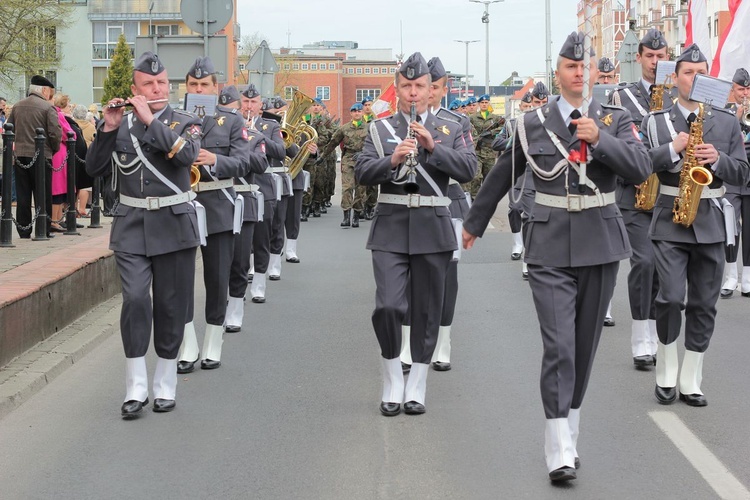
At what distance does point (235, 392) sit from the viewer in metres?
8.27

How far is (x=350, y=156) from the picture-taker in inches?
859

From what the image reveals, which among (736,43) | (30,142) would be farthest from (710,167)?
(30,142)

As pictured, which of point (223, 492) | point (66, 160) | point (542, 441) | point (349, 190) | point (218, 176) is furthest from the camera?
point (349, 190)

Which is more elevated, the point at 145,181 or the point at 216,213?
the point at 145,181

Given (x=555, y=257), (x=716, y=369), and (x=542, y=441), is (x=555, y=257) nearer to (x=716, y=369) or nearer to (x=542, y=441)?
(x=542, y=441)

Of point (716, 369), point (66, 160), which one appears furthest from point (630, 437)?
point (66, 160)

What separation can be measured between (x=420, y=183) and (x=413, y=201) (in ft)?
0.38

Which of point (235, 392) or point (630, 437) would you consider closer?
point (630, 437)

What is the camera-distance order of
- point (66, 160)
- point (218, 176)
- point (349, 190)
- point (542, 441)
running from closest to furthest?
point (542, 441) → point (218, 176) → point (66, 160) → point (349, 190)

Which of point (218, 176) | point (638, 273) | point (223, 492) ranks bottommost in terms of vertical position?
point (223, 492)

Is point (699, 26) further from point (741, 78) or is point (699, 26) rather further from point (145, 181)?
point (145, 181)

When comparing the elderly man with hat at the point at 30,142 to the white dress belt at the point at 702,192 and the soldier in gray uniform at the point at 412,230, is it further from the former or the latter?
the white dress belt at the point at 702,192

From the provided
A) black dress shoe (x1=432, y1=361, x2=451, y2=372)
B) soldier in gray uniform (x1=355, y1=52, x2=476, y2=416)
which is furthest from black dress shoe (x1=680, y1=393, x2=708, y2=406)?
black dress shoe (x1=432, y1=361, x2=451, y2=372)

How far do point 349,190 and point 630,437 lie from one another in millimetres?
15499
